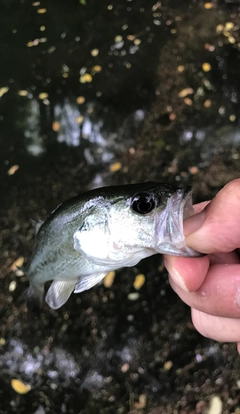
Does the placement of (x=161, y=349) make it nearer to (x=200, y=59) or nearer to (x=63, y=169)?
(x=63, y=169)

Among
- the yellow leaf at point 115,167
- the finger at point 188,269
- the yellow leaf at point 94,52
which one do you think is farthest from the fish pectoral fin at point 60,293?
the yellow leaf at point 94,52

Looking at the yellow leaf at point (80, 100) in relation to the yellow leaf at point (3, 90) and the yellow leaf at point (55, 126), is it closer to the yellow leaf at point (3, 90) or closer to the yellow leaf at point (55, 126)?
the yellow leaf at point (55, 126)

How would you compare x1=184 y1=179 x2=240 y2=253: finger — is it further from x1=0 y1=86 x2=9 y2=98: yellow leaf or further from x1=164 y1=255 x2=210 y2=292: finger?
x1=0 y1=86 x2=9 y2=98: yellow leaf

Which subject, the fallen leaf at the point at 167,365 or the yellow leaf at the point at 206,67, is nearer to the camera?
the fallen leaf at the point at 167,365

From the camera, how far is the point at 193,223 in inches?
47.0

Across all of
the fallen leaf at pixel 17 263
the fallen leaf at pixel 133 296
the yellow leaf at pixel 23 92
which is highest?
the yellow leaf at pixel 23 92

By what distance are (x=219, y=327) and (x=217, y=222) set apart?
0.56 meters

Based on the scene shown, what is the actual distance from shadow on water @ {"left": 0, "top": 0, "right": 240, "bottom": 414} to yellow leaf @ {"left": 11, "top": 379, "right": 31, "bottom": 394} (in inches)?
0.6

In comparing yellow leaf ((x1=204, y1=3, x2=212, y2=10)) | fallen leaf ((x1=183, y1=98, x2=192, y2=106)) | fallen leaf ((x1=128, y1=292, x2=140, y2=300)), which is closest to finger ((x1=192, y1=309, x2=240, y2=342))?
fallen leaf ((x1=128, y1=292, x2=140, y2=300))

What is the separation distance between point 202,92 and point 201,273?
267 cm

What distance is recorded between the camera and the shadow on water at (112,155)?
2322 millimetres

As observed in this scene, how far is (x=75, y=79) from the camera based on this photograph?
3.83 metres

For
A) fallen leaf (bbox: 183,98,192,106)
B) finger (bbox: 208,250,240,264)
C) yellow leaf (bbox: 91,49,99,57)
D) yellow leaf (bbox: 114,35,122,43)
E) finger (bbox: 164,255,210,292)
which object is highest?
finger (bbox: 164,255,210,292)

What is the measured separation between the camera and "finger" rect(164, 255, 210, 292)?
1.24m
